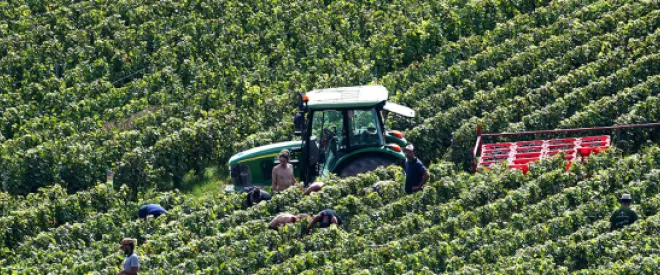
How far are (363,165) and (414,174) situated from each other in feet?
3.95

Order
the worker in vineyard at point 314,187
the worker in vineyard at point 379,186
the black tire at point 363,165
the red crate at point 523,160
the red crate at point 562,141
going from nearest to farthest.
Result: the worker in vineyard at point 379,186
the worker in vineyard at point 314,187
the black tire at point 363,165
the red crate at point 523,160
the red crate at point 562,141

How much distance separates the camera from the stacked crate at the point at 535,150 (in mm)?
21984

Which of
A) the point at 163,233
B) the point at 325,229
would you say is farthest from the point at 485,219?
the point at 163,233

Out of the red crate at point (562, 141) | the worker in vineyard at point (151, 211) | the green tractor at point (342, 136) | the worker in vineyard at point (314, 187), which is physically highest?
the green tractor at point (342, 136)

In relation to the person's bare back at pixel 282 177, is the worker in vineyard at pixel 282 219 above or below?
below

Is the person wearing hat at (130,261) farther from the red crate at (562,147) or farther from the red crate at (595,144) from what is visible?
the red crate at (595,144)

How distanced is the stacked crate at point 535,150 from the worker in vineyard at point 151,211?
503 cm

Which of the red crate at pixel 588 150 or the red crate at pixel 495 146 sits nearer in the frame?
the red crate at pixel 588 150

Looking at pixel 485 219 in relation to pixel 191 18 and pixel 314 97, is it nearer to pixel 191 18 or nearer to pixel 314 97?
pixel 314 97

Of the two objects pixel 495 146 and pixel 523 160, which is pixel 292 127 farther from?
pixel 523 160

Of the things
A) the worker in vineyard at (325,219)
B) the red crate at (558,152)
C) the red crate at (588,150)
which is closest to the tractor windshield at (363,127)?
the worker in vineyard at (325,219)

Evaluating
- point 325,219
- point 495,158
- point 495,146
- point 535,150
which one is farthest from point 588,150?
point 325,219

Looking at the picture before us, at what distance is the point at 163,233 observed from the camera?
2042cm

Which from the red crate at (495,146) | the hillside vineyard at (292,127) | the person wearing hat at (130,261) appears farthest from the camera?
the red crate at (495,146)
